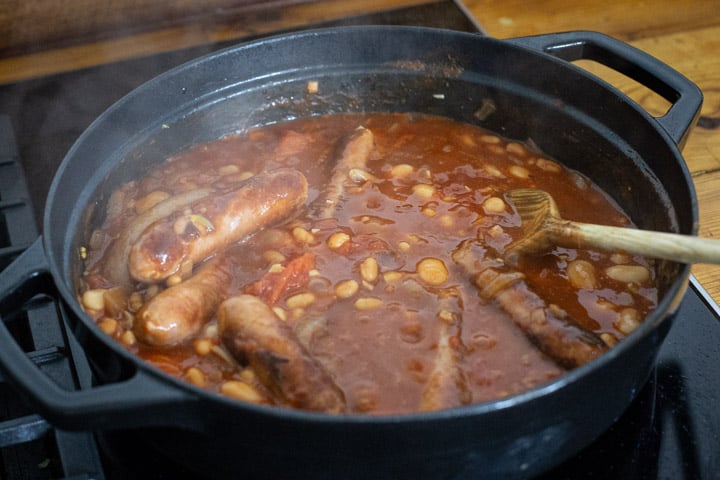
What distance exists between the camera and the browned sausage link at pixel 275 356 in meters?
1.55

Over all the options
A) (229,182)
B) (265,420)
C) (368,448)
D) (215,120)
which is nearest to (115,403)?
(265,420)

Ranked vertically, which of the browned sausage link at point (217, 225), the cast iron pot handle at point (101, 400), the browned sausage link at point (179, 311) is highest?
the browned sausage link at point (217, 225)

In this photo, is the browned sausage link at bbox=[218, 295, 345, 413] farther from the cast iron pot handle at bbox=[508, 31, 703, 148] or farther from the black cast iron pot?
the cast iron pot handle at bbox=[508, 31, 703, 148]

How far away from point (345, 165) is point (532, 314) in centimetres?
87

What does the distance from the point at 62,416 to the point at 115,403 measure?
0.32 ft

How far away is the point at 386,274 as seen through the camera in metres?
2.06

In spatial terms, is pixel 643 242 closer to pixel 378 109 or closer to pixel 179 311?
pixel 179 311

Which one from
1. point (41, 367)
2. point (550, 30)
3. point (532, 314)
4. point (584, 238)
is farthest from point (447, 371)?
point (550, 30)

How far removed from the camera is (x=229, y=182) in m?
2.45

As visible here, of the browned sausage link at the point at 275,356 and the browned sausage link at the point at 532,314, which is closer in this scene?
the browned sausage link at the point at 275,356

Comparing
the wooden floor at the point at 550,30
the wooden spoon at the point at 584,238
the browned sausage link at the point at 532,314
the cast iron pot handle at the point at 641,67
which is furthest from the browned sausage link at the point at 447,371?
the wooden floor at the point at 550,30

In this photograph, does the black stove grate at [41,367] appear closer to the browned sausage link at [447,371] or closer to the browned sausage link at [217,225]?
the browned sausage link at [217,225]

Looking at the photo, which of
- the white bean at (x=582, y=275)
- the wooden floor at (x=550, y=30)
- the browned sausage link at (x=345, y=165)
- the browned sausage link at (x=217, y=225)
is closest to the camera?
the browned sausage link at (x=217, y=225)

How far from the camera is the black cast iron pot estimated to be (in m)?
1.30
